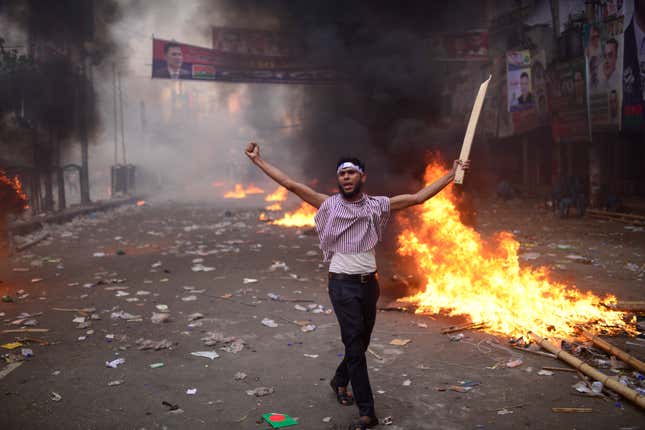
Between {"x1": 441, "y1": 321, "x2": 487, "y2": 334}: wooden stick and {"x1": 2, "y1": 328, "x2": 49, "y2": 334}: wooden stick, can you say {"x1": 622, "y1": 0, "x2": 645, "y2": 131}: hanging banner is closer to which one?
{"x1": 441, "y1": 321, "x2": 487, "y2": 334}: wooden stick

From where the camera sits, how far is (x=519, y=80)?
1777 cm

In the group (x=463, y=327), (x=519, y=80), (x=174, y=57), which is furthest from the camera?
(x=174, y=57)

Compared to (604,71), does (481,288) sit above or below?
below

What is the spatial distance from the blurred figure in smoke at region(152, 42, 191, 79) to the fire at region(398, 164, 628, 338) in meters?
13.7

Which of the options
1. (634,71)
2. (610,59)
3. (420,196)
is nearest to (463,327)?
(420,196)

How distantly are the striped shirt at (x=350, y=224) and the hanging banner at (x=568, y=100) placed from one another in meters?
13.4

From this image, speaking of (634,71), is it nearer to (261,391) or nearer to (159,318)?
(159,318)

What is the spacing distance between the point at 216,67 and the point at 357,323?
700 inches

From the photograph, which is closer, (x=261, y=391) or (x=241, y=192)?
(x=261, y=391)

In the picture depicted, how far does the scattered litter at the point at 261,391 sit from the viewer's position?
12.4 feet

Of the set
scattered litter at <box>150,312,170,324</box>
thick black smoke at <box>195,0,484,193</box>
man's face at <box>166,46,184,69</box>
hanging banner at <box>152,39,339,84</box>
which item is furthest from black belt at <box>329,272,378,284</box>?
man's face at <box>166,46,184,69</box>

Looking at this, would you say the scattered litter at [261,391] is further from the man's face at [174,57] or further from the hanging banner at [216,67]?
the man's face at [174,57]

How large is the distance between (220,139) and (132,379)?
1979 inches

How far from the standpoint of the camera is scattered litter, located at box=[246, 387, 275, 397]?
12.4 feet
